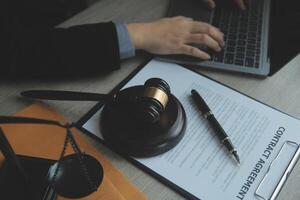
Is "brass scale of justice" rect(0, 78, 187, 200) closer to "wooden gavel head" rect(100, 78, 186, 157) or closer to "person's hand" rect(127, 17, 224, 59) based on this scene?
"wooden gavel head" rect(100, 78, 186, 157)

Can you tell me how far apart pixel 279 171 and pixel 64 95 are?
0.42m

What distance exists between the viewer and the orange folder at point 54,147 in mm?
591

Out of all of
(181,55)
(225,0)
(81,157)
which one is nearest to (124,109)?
(81,157)

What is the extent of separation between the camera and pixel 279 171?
608mm

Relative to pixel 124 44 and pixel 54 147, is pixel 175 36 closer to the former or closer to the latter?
pixel 124 44

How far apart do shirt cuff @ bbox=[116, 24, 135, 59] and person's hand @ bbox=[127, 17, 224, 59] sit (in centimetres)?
1

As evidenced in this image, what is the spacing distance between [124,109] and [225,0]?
0.51 meters

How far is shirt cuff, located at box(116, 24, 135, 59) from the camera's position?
803 mm

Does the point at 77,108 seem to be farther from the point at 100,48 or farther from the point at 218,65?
the point at 218,65

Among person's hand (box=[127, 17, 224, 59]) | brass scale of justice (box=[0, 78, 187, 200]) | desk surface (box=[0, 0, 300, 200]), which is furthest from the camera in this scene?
person's hand (box=[127, 17, 224, 59])

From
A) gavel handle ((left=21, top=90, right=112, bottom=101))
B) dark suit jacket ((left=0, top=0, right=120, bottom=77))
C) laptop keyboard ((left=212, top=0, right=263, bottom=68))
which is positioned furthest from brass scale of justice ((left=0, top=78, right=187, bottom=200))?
laptop keyboard ((left=212, top=0, right=263, bottom=68))

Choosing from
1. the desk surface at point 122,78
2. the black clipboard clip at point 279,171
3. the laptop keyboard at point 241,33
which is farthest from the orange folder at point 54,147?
the laptop keyboard at point 241,33

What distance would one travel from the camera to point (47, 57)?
0.77 metres

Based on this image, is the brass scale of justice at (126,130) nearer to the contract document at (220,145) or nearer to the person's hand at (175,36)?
the contract document at (220,145)
